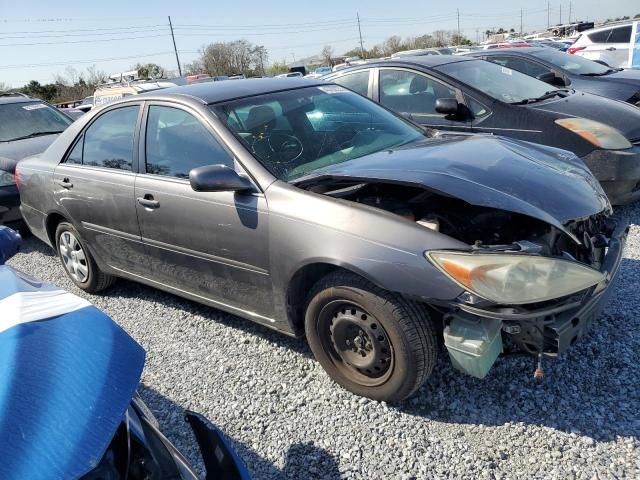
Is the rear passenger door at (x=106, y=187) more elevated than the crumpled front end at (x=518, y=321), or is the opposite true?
the rear passenger door at (x=106, y=187)

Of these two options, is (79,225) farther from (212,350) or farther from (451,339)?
(451,339)

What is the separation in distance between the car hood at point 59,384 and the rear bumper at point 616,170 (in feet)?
14.0

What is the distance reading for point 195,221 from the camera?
3.05 metres

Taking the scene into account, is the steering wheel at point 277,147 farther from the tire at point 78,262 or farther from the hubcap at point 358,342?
the tire at point 78,262

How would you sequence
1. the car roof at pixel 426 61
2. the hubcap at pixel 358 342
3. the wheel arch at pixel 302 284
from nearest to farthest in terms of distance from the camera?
1. the hubcap at pixel 358 342
2. the wheel arch at pixel 302 284
3. the car roof at pixel 426 61

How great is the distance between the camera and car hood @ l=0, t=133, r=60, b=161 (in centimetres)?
619

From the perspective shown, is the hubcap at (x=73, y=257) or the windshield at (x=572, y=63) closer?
the hubcap at (x=73, y=257)

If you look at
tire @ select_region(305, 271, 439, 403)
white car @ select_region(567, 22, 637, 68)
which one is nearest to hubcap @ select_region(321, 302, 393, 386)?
tire @ select_region(305, 271, 439, 403)

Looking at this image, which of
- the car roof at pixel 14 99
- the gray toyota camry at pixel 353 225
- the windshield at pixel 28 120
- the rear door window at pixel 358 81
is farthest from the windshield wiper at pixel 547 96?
the car roof at pixel 14 99

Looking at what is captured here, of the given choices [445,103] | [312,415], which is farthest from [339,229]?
[445,103]

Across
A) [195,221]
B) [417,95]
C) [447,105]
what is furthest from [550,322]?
[417,95]

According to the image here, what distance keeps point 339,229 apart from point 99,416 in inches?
55.5

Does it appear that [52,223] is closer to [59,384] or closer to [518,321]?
[59,384]

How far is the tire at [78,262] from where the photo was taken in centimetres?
423
